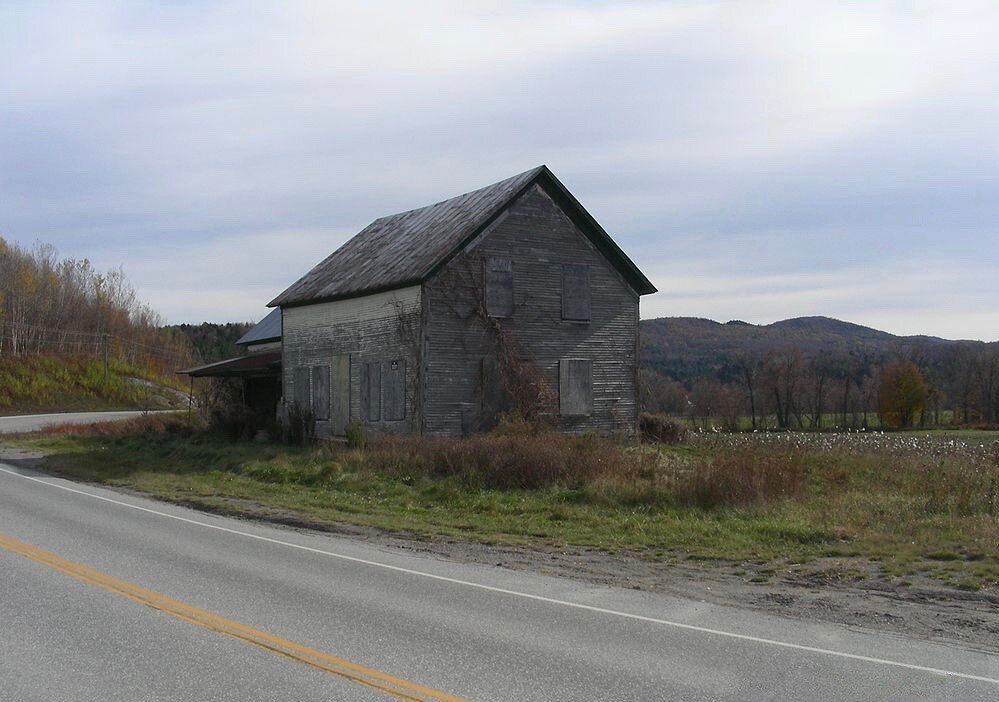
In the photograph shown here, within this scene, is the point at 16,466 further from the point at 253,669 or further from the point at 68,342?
the point at 68,342

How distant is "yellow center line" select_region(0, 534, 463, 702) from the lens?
6.43 metres

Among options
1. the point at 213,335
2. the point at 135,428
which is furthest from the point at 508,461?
the point at 213,335

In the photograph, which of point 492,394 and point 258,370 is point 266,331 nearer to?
point 258,370

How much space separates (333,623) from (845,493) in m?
10.9

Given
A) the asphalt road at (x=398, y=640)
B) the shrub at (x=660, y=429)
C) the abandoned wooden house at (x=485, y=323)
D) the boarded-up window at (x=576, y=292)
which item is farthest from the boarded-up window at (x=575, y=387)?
the asphalt road at (x=398, y=640)

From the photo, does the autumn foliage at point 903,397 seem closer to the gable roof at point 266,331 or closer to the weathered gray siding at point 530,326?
the gable roof at point 266,331

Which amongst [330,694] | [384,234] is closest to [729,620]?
[330,694]

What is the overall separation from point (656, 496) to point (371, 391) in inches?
568

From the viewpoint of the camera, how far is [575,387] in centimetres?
2916

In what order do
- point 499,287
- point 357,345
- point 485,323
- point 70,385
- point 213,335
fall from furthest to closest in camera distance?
1. point 213,335
2. point 70,385
3. point 357,345
4. point 499,287
5. point 485,323

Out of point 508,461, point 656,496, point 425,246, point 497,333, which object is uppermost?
point 425,246

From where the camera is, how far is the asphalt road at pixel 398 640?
6.55m

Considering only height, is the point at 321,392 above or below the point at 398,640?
above

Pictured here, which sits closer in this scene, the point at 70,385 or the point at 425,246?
the point at 425,246
